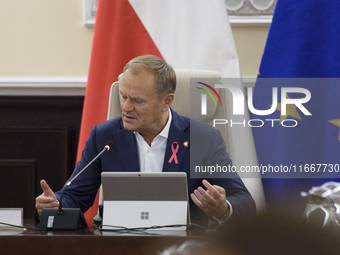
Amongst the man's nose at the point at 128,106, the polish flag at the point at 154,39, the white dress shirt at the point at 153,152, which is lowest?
the white dress shirt at the point at 153,152

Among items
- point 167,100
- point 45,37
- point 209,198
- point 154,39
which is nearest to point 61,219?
point 209,198

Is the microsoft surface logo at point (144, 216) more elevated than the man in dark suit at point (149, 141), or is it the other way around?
the man in dark suit at point (149, 141)

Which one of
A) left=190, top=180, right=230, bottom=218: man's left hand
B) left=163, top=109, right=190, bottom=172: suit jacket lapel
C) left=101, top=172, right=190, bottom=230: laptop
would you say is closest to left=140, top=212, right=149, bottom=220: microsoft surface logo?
left=101, top=172, right=190, bottom=230: laptop

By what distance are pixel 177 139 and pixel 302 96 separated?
0.79 metres

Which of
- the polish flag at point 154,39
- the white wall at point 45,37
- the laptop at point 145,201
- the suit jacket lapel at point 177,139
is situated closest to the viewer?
the laptop at point 145,201

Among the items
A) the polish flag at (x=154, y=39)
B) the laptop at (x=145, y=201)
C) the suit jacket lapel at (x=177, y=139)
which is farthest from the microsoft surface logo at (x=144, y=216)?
the polish flag at (x=154, y=39)

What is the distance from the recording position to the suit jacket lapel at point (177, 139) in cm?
158

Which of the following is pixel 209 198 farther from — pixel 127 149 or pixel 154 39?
pixel 154 39

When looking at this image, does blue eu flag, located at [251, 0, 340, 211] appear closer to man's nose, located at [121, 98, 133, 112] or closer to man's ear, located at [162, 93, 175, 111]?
man's ear, located at [162, 93, 175, 111]

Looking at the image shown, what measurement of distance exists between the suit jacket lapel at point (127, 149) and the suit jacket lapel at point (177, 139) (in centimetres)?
13

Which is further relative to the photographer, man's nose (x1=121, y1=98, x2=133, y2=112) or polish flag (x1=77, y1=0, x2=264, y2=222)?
polish flag (x1=77, y1=0, x2=264, y2=222)

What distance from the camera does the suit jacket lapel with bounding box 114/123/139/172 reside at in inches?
62.4

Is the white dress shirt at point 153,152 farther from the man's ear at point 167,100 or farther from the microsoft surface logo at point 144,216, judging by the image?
the microsoft surface logo at point 144,216

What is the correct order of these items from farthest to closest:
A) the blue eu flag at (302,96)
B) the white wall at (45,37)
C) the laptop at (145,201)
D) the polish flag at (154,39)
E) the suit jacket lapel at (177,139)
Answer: the white wall at (45,37), the polish flag at (154,39), the blue eu flag at (302,96), the suit jacket lapel at (177,139), the laptop at (145,201)
